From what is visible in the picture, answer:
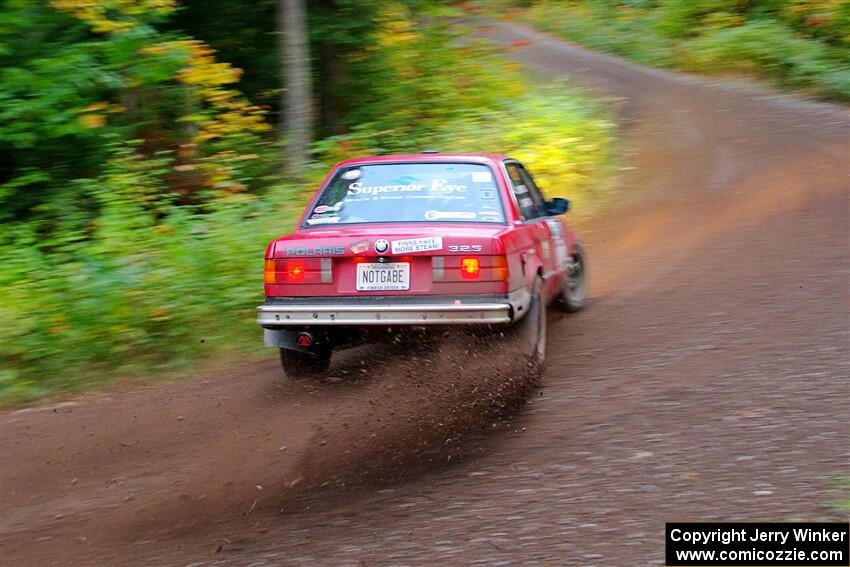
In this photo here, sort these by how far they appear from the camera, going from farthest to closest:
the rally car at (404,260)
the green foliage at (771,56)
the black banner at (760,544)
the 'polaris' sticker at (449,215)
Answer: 1. the green foliage at (771,56)
2. the 'polaris' sticker at (449,215)
3. the rally car at (404,260)
4. the black banner at (760,544)

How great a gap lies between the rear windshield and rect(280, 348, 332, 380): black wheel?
3.12 ft

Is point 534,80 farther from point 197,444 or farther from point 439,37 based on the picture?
point 197,444

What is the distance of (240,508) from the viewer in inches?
183

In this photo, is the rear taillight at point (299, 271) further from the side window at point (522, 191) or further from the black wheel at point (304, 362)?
the side window at point (522, 191)

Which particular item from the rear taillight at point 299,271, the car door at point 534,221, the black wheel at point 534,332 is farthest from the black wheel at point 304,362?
the car door at point 534,221

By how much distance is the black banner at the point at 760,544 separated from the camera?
3734 millimetres

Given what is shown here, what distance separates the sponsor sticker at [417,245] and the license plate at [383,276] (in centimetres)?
10

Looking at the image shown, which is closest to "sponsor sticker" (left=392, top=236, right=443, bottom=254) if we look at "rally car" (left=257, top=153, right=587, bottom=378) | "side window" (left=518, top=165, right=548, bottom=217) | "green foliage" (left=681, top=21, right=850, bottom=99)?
"rally car" (left=257, top=153, right=587, bottom=378)

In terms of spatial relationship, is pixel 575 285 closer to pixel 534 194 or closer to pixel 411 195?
pixel 534 194

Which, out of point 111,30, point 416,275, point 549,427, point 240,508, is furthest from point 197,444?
point 111,30

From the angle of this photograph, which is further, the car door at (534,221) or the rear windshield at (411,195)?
the car door at (534,221)

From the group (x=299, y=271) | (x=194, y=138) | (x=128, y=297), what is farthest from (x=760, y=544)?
(x=194, y=138)

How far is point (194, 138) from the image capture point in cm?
1295

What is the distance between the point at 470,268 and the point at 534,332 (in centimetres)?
70
